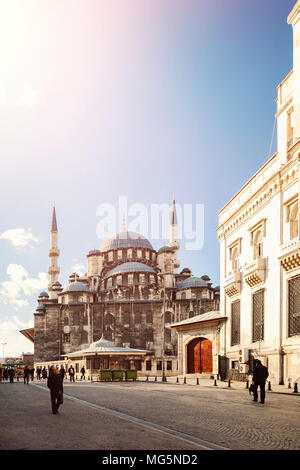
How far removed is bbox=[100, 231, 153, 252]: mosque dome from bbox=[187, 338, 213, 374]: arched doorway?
52.3 metres

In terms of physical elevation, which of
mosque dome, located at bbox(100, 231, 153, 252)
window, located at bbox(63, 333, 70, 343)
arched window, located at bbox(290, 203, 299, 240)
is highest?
mosque dome, located at bbox(100, 231, 153, 252)

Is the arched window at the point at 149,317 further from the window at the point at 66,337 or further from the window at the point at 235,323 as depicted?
the window at the point at 235,323

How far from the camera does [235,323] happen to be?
3322 centimetres

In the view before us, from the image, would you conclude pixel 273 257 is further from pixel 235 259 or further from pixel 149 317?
pixel 149 317

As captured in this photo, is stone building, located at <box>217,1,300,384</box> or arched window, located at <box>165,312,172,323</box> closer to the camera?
stone building, located at <box>217,1,300,384</box>

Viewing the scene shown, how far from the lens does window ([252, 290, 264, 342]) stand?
1113 inches

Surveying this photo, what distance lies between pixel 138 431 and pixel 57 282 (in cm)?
8074

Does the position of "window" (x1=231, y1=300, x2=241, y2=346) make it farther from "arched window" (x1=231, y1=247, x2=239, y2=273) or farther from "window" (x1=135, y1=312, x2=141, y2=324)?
"window" (x1=135, y1=312, x2=141, y2=324)

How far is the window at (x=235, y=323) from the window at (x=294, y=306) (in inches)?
304

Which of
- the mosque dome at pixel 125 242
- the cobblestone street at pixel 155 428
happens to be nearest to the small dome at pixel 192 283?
the mosque dome at pixel 125 242

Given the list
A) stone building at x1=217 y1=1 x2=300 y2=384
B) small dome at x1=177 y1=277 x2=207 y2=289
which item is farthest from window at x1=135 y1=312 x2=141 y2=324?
stone building at x1=217 y1=1 x2=300 y2=384

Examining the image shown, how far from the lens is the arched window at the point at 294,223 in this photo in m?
25.5
